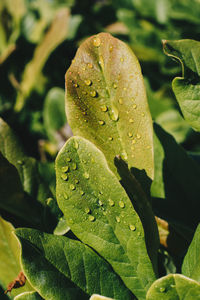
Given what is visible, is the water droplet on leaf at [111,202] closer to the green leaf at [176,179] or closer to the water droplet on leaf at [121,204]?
the water droplet on leaf at [121,204]

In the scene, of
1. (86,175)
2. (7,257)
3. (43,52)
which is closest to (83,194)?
(86,175)

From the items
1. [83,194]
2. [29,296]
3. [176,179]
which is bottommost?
[176,179]

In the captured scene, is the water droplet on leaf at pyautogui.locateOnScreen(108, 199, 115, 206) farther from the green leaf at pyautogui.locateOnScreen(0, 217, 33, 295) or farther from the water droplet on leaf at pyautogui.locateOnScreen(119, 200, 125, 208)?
the green leaf at pyautogui.locateOnScreen(0, 217, 33, 295)

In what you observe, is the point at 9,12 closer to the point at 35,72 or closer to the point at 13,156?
the point at 35,72

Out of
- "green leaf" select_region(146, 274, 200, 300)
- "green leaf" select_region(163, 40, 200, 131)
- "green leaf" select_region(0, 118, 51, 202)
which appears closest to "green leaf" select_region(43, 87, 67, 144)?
"green leaf" select_region(0, 118, 51, 202)

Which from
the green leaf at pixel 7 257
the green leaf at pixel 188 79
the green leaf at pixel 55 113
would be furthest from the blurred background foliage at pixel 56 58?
the green leaf at pixel 188 79

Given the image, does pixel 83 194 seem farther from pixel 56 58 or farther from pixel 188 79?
pixel 56 58

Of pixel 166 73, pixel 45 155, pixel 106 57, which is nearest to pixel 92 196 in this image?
pixel 106 57
